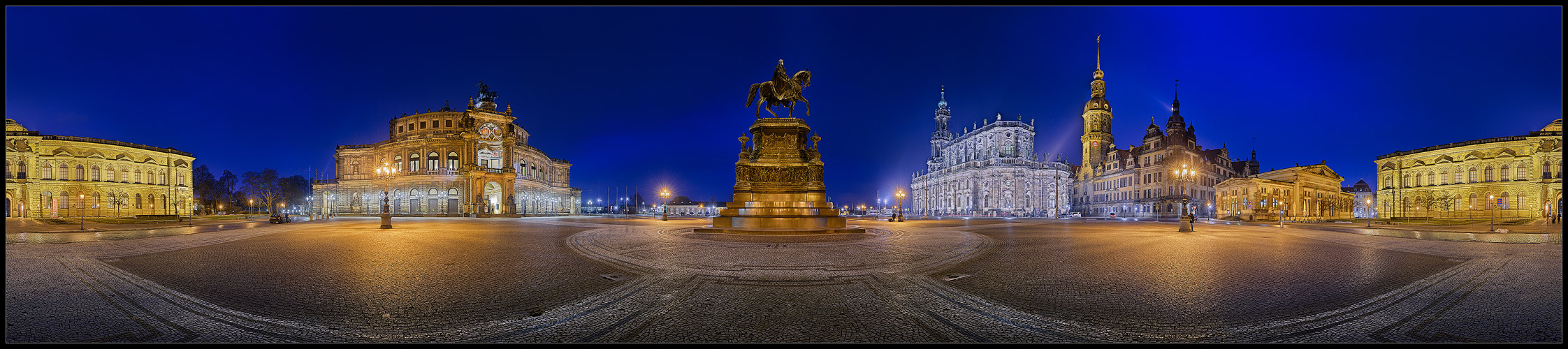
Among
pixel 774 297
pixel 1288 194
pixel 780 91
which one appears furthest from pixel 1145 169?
pixel 774 297

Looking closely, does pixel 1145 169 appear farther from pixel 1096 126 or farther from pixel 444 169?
pixel 444 169

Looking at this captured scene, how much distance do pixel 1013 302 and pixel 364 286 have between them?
8284mm

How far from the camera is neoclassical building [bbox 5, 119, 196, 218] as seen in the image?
4475 cm

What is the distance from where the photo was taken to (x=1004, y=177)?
87438mm

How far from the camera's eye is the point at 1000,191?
87.2 metres

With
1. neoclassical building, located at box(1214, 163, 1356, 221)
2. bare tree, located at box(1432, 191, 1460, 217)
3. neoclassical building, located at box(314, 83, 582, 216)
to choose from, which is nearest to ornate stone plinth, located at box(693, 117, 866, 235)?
neoclassical building, located at box(314, 83, 582, 216)

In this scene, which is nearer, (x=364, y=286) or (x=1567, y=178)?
(x=1567, y=178)

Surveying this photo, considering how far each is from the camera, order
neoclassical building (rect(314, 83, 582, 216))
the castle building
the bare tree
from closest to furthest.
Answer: the bare tree → neoclassical building (rect(314, 83, 582, 216)) → the castle building

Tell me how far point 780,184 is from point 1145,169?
7039cm

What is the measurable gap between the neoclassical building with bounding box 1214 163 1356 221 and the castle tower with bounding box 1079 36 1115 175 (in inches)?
1044

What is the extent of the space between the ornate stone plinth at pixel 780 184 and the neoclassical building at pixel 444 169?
43633 millimetres

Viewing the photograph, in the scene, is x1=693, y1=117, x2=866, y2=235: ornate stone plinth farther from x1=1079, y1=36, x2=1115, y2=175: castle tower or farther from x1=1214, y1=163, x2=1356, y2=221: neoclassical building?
x1=1079, y1=36, x2=1115, y2=175: castle tower

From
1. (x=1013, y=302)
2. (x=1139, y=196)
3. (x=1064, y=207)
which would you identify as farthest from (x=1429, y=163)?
(x=1013, y=302)
